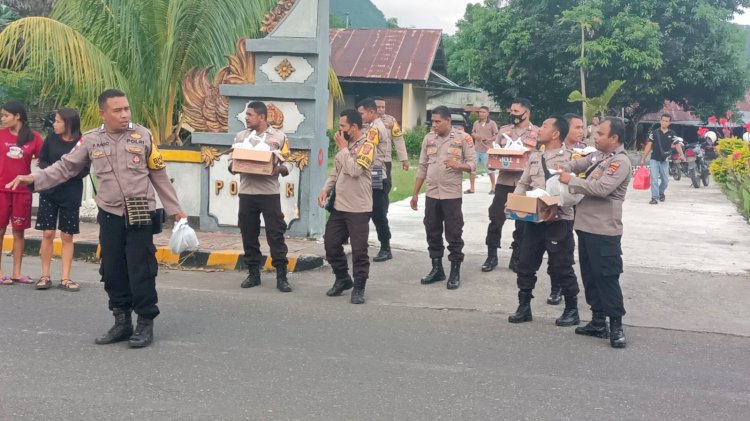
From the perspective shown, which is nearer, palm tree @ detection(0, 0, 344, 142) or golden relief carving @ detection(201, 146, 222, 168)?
golden relief carving @ detection(201, 146, 222, 168)

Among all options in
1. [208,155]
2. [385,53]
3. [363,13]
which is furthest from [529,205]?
[363,13]

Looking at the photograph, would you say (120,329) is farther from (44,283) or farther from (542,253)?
(542,253)

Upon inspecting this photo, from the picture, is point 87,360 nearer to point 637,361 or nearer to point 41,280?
point 41,280

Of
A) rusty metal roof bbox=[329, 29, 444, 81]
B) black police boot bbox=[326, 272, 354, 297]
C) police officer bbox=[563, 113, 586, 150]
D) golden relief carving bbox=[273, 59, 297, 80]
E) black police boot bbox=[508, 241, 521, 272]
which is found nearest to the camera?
police officer bbox=[563, 113, 586, 150]

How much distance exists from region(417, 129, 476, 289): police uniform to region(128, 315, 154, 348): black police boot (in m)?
3.23

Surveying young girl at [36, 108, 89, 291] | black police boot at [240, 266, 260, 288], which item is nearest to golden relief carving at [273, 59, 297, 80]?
black police boot at [240, 266, 260, 288]

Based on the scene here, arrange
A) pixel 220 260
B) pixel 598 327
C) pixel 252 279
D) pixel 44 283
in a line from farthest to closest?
pixel 220 260 < pixel 252 279 < pixel 44 283 < pixel 598 327

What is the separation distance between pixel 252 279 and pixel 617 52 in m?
24.9

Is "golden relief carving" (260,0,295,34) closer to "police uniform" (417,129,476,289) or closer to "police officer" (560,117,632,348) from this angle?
"police uniform" (417,129,476,289)

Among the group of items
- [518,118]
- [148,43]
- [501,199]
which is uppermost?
[148,43]

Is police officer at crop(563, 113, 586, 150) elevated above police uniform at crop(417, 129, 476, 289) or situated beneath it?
elevated above

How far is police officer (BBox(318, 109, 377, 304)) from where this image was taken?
7371 millimetres

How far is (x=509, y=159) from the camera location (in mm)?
8805

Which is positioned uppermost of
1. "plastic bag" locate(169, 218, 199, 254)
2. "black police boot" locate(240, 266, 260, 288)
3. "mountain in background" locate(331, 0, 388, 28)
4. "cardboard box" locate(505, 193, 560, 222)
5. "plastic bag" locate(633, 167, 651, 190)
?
"mountain in background" locate(331, 0, 388, 28)
